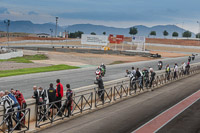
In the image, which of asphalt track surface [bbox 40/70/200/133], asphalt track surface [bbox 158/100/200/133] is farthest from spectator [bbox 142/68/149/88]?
asphalt track surface [bbox 158/100/200/133]

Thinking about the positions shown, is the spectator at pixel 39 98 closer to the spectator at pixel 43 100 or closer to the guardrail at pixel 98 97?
the spectator at pixel 43 100

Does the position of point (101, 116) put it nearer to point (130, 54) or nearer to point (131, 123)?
point (131, 123)

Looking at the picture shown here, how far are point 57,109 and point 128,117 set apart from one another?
11.9ft

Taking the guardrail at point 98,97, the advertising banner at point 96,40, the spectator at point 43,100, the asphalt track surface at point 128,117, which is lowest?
the asphalt track surface at point 128,117

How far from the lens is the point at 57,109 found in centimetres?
1360

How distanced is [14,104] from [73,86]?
46.5ft

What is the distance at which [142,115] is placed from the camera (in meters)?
15.0

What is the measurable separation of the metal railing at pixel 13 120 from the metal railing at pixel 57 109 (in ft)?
2.15

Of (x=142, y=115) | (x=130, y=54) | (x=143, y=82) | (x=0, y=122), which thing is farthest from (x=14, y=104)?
(x=130, y=54)

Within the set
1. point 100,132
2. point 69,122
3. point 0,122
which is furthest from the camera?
point 69,122

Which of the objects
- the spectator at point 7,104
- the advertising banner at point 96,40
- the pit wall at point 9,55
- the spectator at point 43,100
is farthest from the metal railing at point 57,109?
the advertising banner at point 96,40

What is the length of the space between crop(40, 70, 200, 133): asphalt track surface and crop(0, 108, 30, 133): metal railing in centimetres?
93

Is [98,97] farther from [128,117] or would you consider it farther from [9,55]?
[9,55]

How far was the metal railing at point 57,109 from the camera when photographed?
41.5ft
